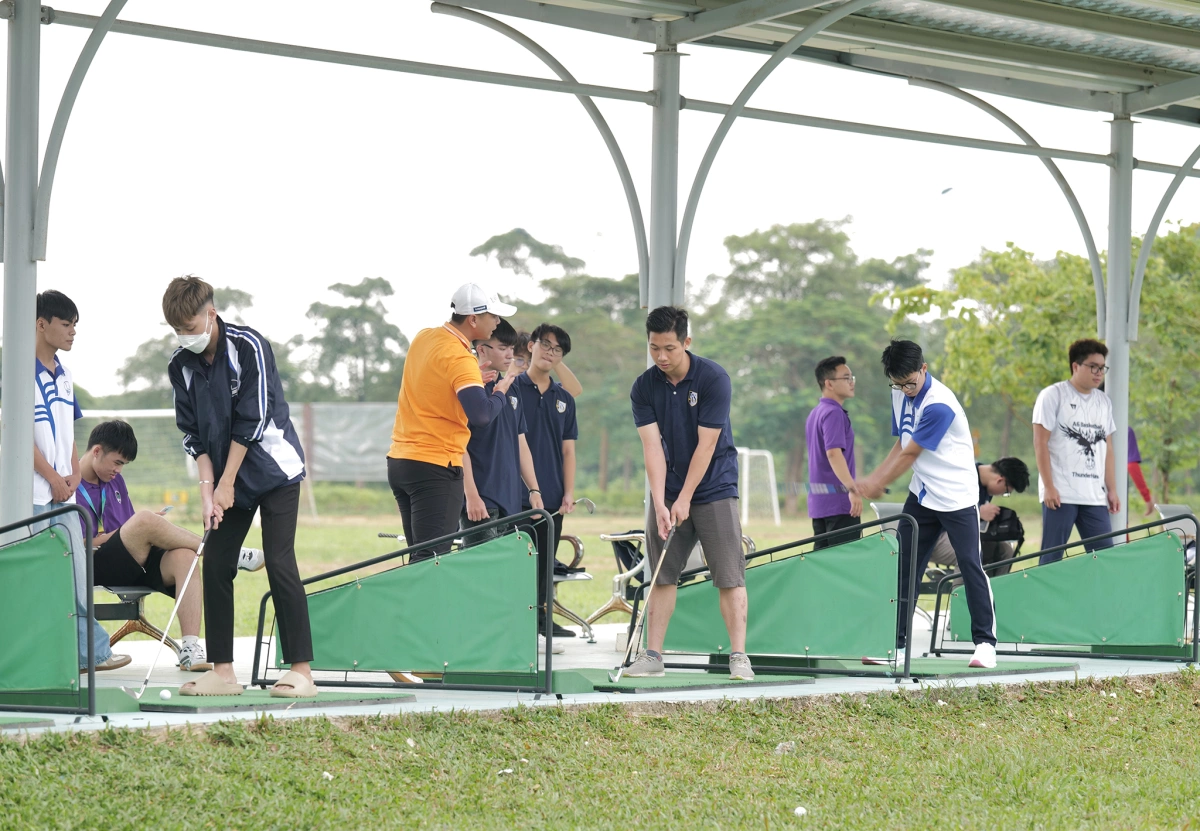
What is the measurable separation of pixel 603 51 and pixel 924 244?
13.4 metres

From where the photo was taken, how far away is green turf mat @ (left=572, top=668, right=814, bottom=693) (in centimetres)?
604

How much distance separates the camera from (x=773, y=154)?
3978 cm

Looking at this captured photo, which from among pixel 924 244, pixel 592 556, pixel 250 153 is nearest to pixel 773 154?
pixel 924 244

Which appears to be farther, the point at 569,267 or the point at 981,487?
the point at 569,267

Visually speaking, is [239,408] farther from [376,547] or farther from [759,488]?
[759,488]

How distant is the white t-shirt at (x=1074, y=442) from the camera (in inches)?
319

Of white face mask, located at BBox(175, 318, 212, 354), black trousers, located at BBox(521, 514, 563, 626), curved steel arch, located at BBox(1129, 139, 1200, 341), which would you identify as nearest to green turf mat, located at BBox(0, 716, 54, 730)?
white face mask, located at BBox(175, 318, 212, 354)

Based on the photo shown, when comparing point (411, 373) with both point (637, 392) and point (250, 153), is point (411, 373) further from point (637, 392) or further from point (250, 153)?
point (250, 153)

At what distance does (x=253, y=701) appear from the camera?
5434 millimetres

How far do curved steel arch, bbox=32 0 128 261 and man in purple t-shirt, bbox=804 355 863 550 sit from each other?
3.75m

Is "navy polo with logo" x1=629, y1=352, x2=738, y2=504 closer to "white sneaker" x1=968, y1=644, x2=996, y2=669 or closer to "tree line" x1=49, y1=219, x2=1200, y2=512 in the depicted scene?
"white sneaker" x1=968, y1=644, x2=996, y2=669

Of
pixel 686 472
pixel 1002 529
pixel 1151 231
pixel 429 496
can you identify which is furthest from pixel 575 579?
pixel 1151 231

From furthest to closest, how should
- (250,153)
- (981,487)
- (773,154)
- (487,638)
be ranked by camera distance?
(773,154) < (250,153) < (981,487) < (487,638)

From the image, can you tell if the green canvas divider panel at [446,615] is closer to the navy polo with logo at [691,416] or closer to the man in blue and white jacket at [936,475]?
the navy polo with logo at [691,416]
